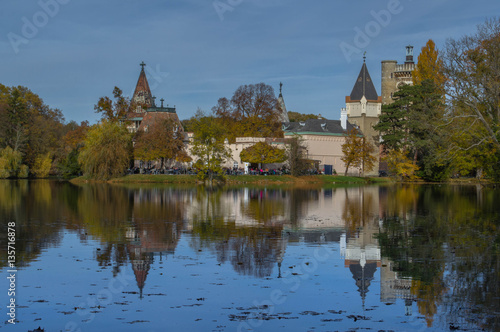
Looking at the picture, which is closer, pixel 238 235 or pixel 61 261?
pixel 61 261

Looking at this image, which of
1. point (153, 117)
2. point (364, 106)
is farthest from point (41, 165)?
point (364, 106)

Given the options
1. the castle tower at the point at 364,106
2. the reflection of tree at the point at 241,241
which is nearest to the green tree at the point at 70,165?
the castle tower at the point at 364,106

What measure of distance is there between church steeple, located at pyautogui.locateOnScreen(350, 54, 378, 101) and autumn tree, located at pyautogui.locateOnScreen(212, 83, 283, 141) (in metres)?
11.6

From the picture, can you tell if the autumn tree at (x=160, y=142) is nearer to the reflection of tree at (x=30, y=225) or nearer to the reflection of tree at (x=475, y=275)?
the reflection of tree at (x=30, y=225)

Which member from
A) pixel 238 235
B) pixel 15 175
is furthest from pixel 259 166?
pixel 238 235

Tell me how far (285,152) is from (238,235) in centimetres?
5444

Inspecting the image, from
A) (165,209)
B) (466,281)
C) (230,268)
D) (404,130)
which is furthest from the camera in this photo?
(404,130)

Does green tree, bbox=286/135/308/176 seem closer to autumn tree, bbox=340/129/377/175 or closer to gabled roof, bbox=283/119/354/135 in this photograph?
autumn tree, bbox=340/129/377/175

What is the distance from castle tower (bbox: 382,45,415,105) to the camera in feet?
301

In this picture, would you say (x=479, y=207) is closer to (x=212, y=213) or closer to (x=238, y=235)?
(x=212, y=213)

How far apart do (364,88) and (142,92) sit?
3379cm

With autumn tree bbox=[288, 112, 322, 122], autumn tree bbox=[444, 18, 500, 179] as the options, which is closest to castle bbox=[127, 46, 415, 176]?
autumn tree bbox=[288, 112, 322, 122]

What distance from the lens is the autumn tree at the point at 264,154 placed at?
71812mm

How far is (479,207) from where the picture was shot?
29875 mm
